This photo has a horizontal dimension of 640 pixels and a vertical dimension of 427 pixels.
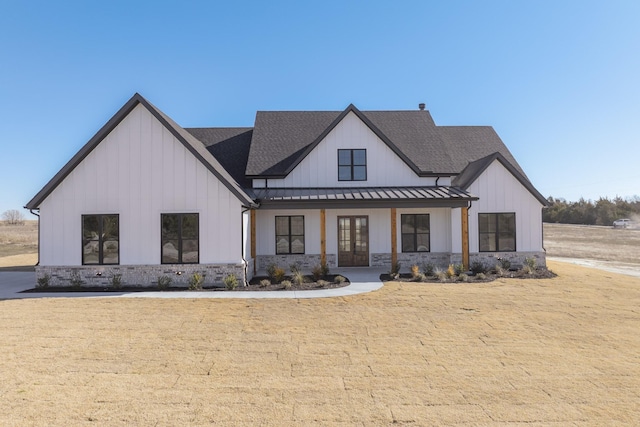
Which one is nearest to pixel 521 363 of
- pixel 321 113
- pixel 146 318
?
pixel 146 318

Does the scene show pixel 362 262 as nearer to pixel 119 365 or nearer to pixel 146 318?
pixel 146 318

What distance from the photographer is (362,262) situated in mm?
17031

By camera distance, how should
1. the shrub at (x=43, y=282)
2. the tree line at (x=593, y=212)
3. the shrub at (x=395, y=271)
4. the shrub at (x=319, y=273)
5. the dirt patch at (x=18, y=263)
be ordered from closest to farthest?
1. the shrub at (x=43, y=282)
2. the shrub at (x=319, y=273)
3. the shrub at (x=395, y=271)
4. the dirt patch at (x=18, y=263)
5. the tree line at (x=593, y=212)

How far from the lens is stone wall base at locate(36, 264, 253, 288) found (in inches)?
513

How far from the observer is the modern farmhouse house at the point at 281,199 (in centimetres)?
1309

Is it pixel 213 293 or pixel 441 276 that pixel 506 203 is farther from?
pixel 213 293

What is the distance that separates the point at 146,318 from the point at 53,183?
25.3 feet

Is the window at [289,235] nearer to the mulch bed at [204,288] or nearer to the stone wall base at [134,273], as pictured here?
the mulch bed at [204,288]

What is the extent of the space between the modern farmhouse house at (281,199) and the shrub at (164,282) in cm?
27

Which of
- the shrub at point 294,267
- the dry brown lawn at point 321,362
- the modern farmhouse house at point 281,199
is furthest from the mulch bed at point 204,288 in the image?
the shrub at point 294,267

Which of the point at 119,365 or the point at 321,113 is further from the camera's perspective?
the point at 321,113

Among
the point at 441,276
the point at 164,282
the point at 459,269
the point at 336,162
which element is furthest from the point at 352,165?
the point at 164,282

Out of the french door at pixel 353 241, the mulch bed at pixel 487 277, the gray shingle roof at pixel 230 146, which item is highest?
the gray shingle roof at pixel 230 146

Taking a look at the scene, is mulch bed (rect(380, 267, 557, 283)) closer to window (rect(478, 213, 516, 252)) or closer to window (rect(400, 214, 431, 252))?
window (rect(478, 213, 516, 252))
